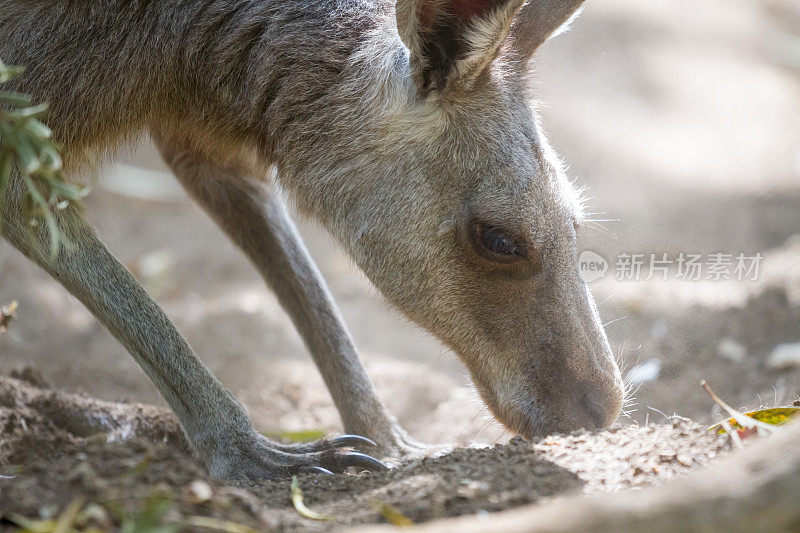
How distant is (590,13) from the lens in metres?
8.38

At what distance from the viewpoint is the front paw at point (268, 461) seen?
2.85 metres

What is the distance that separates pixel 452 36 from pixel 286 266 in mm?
1477

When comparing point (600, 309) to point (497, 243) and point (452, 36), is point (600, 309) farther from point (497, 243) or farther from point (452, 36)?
point (452, 36)

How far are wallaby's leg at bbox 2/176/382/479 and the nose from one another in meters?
0.81

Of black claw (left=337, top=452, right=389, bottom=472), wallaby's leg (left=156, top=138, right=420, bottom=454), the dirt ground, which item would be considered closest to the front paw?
black claw (left=337, top=452, right=389, bottom=472)

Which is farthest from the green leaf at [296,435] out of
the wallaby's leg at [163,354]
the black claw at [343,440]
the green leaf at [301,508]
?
the green leaf at [301,508]

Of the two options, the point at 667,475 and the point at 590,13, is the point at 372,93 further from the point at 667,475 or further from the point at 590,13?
the point at 590,13

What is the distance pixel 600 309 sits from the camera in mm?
4594

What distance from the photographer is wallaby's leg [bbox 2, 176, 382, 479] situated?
2898mm

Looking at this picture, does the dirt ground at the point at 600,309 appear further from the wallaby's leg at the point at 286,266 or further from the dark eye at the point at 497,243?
the dark eye at the point at 497,243

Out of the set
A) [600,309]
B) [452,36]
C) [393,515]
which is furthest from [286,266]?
[393,515]

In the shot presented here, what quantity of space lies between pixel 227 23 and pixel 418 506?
86.0 inches

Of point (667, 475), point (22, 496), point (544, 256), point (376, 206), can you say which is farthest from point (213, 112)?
point (667, 475)

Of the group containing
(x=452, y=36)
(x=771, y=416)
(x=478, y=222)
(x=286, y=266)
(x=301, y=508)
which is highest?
(x=452, y=36)
